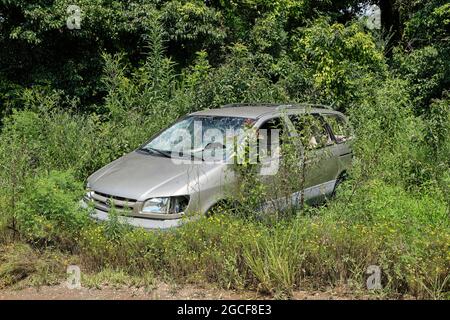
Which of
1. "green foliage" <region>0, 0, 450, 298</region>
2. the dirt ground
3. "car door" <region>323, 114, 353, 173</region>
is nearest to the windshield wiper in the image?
"green foliage" <region>0, 0, 450, 298</region>

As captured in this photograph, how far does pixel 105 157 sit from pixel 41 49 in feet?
23.1

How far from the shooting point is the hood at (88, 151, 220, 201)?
5.54 metres

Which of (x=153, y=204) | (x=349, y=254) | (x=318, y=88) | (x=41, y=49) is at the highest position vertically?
(x=41, y=49)

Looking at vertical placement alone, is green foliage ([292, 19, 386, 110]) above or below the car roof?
above

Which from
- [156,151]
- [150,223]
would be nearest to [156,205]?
[150,223]

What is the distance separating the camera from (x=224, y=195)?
564 cm

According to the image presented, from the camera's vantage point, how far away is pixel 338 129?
776 centimetres

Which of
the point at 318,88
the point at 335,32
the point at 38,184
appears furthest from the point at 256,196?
the point at 335,32

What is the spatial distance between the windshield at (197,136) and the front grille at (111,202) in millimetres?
1072

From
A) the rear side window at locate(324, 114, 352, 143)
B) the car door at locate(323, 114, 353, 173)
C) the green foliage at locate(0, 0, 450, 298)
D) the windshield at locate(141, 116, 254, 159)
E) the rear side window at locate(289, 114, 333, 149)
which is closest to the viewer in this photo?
the green foliage at locate(0, 0, 450, 298)

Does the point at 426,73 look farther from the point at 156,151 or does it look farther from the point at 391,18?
the point at 156,151

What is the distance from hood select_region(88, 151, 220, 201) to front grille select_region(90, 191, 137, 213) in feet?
0.17

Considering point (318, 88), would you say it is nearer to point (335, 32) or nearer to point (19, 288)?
point (335, 32)

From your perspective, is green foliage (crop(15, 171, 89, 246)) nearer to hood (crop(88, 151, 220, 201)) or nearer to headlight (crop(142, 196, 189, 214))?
hood (crop(88, 151, 220, 201))
